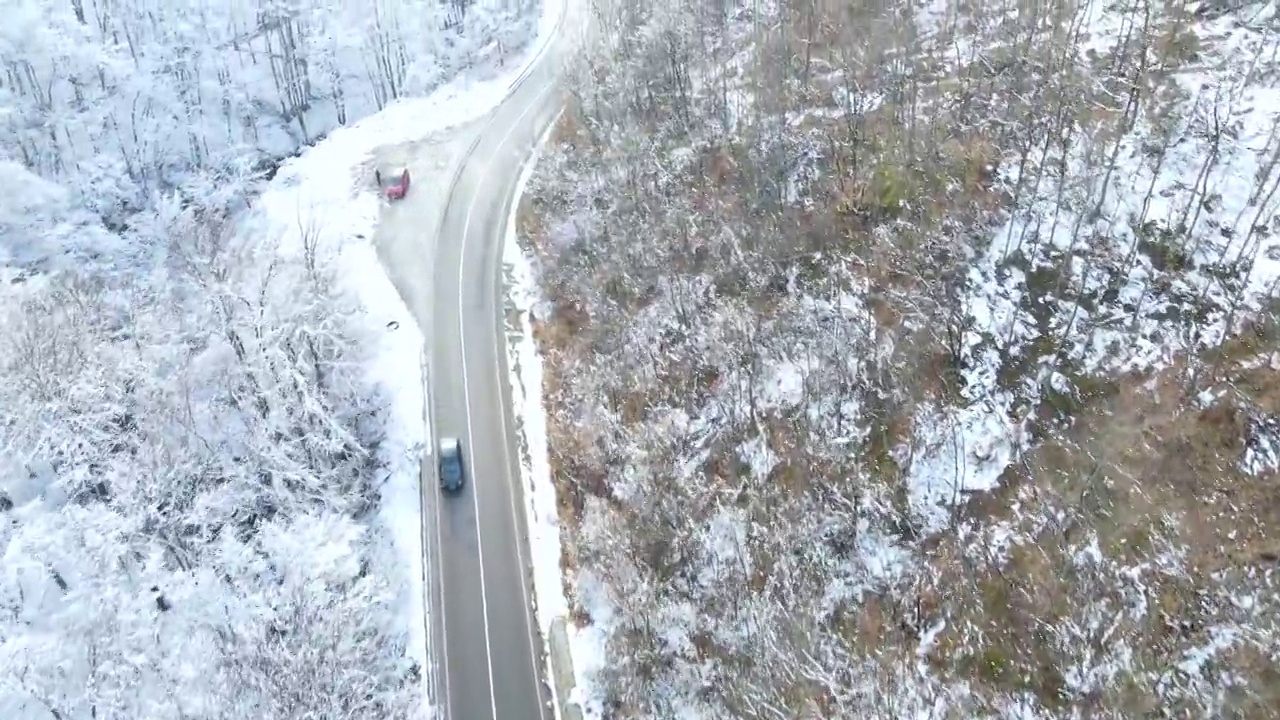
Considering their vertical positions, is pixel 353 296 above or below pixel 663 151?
below

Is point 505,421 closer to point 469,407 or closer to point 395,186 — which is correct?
point 469,407

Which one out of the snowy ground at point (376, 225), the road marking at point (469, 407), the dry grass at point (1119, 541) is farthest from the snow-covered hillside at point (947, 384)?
the snowy ground at point (376, 225)

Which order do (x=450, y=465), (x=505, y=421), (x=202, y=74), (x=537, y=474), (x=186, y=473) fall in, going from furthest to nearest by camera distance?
(x=202, y=74)
(x=505, y=421)
(x=186, y=473)
(x=537, y=474)
(x=450, y=465)

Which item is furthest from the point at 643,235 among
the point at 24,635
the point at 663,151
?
the point at 24,635

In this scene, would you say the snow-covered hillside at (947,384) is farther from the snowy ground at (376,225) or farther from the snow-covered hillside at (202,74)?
the snow-covered hillside at (202,74)

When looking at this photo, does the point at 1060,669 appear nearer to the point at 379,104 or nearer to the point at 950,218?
the point at 950,218

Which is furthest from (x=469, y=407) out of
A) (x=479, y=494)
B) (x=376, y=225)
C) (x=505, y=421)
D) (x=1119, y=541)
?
(x=1119, y=541)
